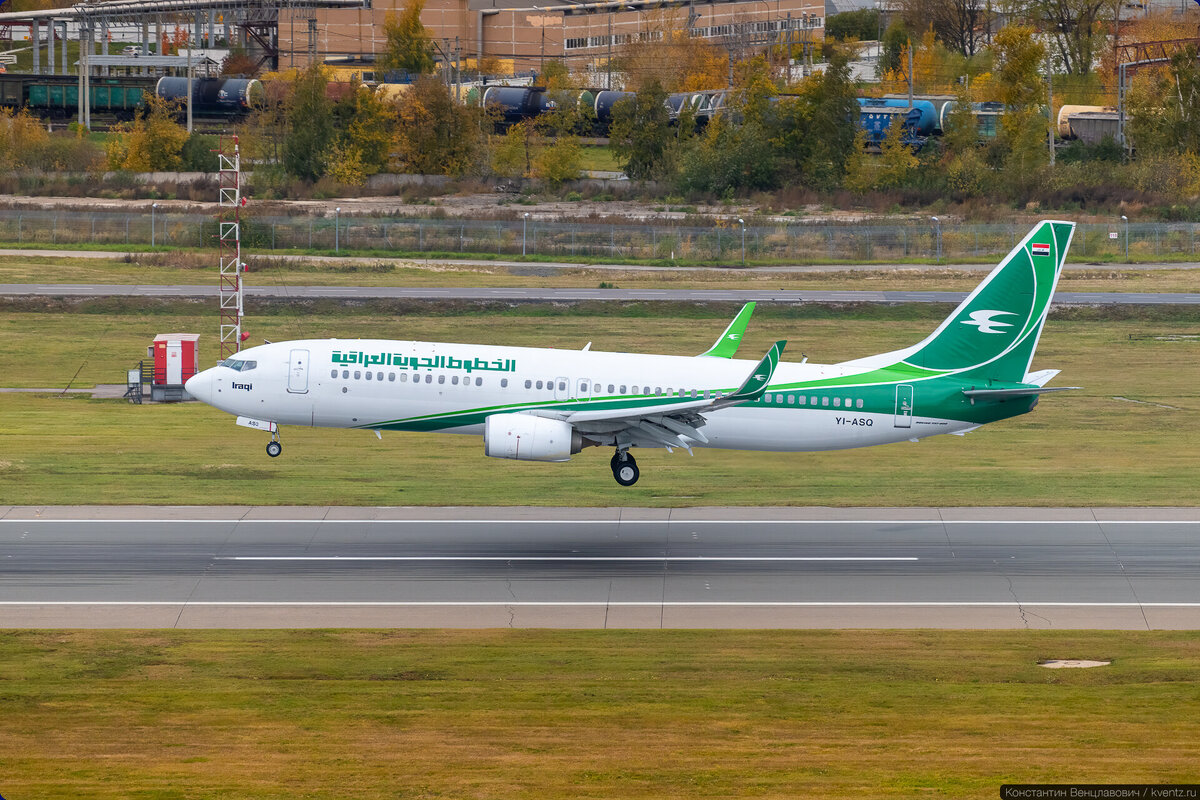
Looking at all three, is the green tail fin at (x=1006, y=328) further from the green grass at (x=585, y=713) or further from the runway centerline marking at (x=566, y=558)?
the green grass at (x=585, y=713)

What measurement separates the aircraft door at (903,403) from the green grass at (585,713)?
11084 millimetres

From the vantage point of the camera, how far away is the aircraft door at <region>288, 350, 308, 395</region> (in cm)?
4150

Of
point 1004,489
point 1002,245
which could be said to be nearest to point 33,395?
point 1004,489

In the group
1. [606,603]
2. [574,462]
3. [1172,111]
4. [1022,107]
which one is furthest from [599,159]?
[606,603]

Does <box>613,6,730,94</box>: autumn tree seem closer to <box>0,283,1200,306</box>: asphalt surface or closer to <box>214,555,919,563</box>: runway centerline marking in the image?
<box>0,283,1200,306</box>: asphalt surface

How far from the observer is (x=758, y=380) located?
3756 centimetres

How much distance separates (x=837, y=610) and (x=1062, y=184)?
111 metres

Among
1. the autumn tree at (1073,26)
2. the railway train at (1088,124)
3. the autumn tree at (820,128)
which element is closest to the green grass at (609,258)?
the autumn tree at (820,128)

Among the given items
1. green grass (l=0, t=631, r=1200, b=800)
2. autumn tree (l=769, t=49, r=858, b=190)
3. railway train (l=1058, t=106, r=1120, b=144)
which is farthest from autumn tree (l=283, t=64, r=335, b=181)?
green grass (l=0, t=631, r=1200, b=800)

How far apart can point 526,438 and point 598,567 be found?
4.33m

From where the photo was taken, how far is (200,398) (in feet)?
140

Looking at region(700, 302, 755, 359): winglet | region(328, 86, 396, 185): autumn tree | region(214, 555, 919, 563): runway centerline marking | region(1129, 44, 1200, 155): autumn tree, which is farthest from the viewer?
region(328, 86, 396, 185): autumn tree

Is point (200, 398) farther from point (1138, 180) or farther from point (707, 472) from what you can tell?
point (1138, 180)

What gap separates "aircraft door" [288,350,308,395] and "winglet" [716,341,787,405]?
41.3 ft
